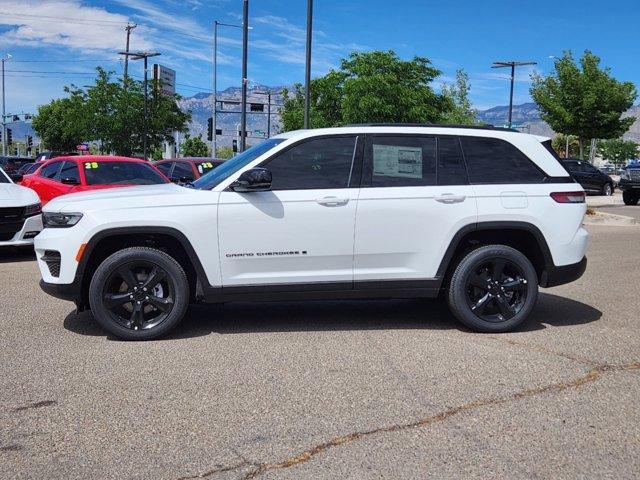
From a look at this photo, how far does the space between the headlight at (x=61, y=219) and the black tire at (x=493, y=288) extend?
127 inches

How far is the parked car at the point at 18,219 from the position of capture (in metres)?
10.3

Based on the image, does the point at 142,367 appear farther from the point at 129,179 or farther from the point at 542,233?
the point at 129,179

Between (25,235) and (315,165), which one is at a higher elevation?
(315,165)

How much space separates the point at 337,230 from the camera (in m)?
5.75

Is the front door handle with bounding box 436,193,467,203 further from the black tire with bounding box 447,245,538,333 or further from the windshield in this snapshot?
the windshield

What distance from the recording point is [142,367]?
16.2 feet

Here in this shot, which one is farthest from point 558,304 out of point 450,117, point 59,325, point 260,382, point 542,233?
point 450,117

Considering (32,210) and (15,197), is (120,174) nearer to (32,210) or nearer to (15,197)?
(32,210)

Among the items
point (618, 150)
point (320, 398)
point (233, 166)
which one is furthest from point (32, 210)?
point (618, 150)

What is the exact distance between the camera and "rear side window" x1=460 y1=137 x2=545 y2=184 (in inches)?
239

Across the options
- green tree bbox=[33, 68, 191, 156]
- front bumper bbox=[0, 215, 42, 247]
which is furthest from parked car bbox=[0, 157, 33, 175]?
front bumper bbox=[0, 215, 42, 247]

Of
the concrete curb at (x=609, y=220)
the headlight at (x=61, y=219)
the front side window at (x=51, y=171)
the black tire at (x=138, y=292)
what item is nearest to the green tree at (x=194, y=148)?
the concrete curb at (x=609, y=220)

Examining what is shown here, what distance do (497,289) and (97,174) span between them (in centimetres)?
804

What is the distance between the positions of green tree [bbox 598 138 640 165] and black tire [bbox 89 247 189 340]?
152 meters
